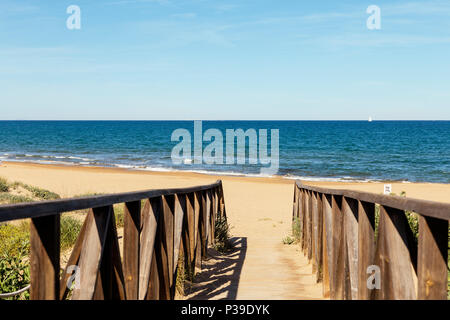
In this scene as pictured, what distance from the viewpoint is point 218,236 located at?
9680 millimetres

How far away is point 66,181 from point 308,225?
63.5 feet

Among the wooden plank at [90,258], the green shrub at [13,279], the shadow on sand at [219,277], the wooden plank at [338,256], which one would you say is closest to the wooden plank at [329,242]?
the wooden plank at [338,256]

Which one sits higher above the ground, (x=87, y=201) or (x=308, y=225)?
(x=87, y=201)

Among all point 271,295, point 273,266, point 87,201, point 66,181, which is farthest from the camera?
point 66,181

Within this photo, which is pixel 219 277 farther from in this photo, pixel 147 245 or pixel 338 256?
pixel 147 245

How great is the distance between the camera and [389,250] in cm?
269

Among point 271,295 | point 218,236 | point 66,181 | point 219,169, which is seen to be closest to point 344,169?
point 219,169

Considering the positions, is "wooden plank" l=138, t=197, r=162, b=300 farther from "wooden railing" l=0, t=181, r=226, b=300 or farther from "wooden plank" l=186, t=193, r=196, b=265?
"wooden plank" l=186, t=193, r=196, b=265

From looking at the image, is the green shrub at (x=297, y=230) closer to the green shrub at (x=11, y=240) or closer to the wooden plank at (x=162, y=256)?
the green shrub at (x=11, y=240)

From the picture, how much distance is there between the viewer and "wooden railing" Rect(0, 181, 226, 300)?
222cm

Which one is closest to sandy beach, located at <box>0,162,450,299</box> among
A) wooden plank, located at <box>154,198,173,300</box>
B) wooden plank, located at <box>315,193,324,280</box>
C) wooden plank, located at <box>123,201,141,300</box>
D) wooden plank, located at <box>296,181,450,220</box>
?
wooden plank, located at <box>315,193,324,280</box>

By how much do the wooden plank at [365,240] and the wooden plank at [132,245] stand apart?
5.11 feet


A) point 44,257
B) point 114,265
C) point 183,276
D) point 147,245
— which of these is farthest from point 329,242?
point 44,257
